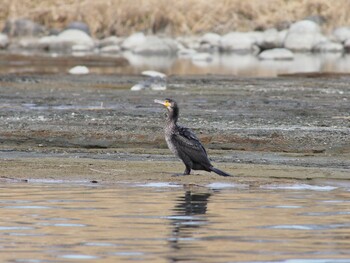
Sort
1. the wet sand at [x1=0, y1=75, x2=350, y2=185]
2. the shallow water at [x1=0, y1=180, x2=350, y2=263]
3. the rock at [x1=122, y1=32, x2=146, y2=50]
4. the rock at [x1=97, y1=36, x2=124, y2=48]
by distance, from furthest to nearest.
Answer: the rock at [x1=97, y1=36, x2=124, y2=48]
the rock at [x1=122, y1=32, x2=146, y2=50]
the wet sand at [x1=0, y1=75, x2=350, y2=185]
the shallow water at [x1=0, y1=180, x2=350, y2=263]

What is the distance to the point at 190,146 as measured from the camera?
13180 mm

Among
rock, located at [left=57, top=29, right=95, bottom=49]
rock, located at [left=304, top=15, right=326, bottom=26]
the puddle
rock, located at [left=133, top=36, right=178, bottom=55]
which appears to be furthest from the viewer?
rock, located at [left=304, top=15, right=326, bottom=26]

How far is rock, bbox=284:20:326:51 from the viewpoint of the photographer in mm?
49344

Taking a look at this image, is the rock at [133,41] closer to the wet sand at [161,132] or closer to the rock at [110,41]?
the rock at [110,41]

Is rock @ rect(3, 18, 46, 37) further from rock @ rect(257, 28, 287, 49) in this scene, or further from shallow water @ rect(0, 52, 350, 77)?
rock @ rect(257, 28, 287, 49)

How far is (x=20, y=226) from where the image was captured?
9.45 metres

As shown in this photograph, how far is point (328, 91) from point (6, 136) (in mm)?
10079

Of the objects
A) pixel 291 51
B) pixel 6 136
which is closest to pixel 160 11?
pixel 291 51

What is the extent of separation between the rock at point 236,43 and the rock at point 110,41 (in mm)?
4496

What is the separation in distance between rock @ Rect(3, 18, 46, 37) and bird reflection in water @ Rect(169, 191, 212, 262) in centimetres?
4068

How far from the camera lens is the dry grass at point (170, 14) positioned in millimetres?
53031

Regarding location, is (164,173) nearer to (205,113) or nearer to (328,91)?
(205,113)

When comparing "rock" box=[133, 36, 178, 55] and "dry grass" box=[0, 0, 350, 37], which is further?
"dry grass" box=[0, 0, 350, 37]

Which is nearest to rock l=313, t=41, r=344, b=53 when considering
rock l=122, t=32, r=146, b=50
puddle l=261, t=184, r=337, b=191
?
rock l=122, t=32, r=146, b=50
